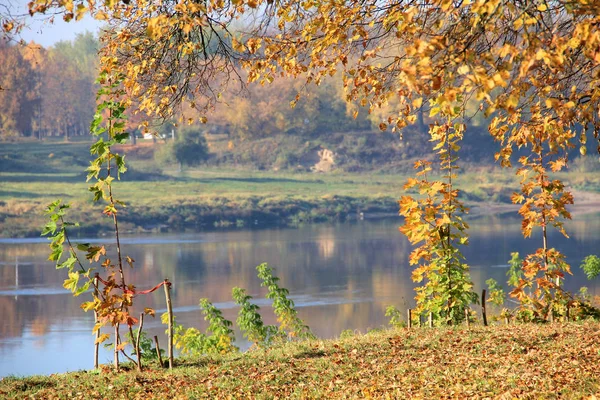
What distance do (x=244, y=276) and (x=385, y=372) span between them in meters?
20.2

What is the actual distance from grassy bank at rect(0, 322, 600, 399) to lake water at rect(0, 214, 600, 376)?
454 cm

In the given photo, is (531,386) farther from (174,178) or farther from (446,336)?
(174,178)

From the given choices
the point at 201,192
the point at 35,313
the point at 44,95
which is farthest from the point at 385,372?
the point at 44,95

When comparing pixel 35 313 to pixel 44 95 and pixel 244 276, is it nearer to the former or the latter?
pixel 244 276

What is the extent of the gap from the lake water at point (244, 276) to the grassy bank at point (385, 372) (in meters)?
4.54

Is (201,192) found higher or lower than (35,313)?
higher

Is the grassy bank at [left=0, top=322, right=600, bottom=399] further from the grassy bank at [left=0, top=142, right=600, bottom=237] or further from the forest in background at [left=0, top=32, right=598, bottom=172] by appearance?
the forest in background at [left=0, top=32, right=598, bottom=172]

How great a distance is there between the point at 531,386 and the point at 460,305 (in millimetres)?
4167

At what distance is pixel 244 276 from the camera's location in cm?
2864

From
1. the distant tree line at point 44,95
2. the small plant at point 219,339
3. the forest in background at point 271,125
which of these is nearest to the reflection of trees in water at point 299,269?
the small plant at point 219,339

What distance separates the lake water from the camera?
1991 centimetres

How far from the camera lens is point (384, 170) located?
2827 inches

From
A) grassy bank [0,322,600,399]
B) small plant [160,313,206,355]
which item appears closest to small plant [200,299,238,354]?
small plant [160,313,206,355]

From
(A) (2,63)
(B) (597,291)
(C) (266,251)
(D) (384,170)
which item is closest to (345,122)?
(D) (384,170)
